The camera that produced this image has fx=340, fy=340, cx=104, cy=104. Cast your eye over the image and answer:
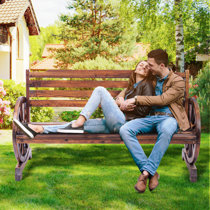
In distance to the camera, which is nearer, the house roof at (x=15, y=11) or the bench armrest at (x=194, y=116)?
the bench armrest at (x=194, y=116)

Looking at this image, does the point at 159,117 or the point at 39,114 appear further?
the point at 39,114

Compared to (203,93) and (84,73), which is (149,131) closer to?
(84,73)

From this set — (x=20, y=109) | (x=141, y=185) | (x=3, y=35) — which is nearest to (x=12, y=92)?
(x=20, y=109)

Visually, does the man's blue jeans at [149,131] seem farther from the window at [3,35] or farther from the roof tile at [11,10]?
the window at [3,35]

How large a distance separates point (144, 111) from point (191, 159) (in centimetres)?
87

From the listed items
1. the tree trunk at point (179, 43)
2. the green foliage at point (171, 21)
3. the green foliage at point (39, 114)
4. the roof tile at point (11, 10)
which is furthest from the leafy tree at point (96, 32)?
the green foliage at point (39, 114)

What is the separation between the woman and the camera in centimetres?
367

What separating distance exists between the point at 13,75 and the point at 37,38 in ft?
82.3

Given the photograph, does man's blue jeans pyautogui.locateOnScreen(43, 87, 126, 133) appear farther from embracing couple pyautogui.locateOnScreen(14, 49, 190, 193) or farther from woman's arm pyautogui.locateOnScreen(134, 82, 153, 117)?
woman's arm pyautogui.locateOnScreen(134, 82, 153, 117)

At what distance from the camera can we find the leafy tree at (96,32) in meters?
22.0

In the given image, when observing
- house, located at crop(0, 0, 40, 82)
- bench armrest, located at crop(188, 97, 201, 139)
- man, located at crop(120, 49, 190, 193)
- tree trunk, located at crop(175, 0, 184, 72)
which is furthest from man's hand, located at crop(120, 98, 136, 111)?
house, located at crop(0, 0, 40, 82)

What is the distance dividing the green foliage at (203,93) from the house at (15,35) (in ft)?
30.7

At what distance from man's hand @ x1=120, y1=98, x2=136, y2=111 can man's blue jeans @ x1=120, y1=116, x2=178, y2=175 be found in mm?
200

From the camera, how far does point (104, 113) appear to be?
12.2 feet
